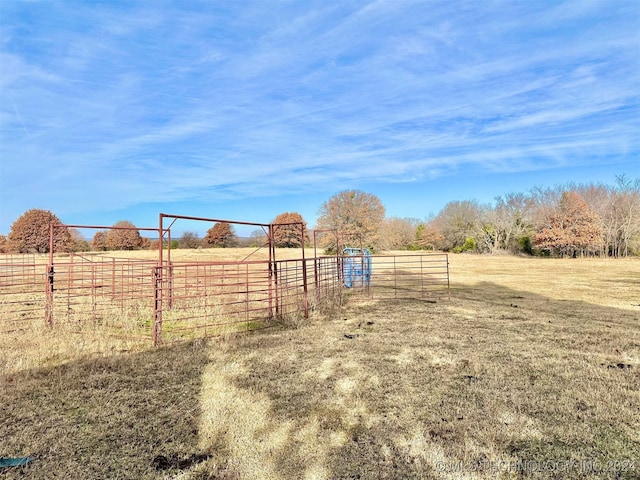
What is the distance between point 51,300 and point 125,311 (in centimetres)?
161

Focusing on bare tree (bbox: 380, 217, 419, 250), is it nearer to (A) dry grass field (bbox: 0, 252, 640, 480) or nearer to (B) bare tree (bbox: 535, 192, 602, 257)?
(B) bare tree (bbox: 535, 192, 602, 257)

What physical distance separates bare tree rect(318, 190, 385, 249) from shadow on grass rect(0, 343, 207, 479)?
28.4m

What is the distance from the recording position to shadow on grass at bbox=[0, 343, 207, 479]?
2.82 metres

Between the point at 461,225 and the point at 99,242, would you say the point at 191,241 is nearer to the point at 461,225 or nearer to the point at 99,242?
the point at 99,242

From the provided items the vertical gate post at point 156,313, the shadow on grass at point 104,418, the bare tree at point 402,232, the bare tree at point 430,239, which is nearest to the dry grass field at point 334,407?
the shadow on grass at point 104,418

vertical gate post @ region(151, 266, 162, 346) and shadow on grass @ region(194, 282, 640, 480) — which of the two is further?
vertical gate post @ region(151, 266, 162, 346)

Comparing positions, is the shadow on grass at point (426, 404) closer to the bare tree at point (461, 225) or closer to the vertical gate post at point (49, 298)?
the vertical gate post at point (49, 298)

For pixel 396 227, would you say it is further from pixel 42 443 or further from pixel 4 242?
pixel 42 443

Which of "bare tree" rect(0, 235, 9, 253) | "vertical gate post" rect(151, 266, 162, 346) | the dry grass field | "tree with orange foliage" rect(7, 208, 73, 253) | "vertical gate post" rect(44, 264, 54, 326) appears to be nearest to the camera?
the dry grass field

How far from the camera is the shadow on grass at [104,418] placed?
2.82 m

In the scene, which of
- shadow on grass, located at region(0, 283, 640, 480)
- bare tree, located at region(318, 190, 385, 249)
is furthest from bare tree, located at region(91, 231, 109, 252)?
shadow on grass, located at region(0, 283, 640, 480)

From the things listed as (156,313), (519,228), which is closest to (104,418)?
(156,313)

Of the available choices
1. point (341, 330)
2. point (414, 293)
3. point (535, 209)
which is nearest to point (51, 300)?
point (341, 330)

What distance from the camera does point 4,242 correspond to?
30.9 metres
